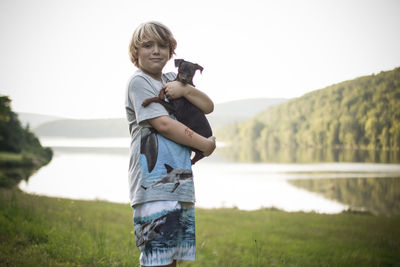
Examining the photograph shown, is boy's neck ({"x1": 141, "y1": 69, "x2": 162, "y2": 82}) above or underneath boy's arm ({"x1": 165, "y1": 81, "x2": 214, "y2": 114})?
above

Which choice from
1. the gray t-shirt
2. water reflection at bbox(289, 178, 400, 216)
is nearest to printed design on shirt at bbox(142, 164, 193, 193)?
the gray t-shirt

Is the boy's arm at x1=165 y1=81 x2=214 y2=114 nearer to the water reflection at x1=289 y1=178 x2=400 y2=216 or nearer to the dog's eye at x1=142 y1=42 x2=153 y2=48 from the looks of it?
the dog's eye at x1=142 y1=42 x2=153 y2=48

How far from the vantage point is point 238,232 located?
7348 mm

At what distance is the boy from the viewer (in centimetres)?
167

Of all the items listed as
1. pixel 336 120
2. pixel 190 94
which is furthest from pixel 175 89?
pixel 336 120

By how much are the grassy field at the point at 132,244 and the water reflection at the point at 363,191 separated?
41.3ft

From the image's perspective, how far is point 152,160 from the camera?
169 centimetres

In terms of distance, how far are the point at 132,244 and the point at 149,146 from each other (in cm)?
364

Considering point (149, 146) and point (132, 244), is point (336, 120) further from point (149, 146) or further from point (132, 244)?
point (149, 146)

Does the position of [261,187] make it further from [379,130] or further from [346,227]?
[379,130]

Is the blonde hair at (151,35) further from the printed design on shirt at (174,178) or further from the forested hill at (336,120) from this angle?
the forested hill at (336,120)

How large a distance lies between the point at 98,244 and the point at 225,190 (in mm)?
22249

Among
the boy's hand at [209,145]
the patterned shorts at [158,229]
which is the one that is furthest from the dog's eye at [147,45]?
the patterned shorts at [158,229]

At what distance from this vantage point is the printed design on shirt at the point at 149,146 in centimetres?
169
